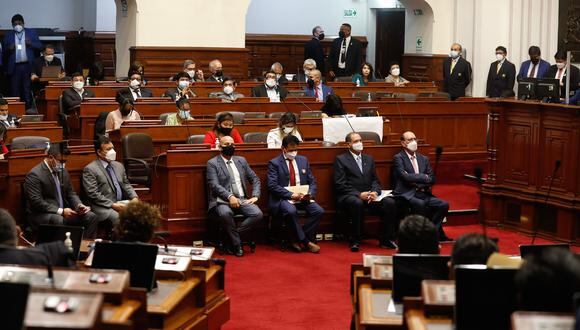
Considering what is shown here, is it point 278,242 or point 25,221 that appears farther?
point 278,242

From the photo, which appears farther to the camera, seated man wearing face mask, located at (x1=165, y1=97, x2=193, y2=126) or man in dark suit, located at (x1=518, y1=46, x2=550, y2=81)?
man in dark suit, located at (x1=518, y1=46, x2=550, y2=81)

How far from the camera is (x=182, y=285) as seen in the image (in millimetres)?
6047

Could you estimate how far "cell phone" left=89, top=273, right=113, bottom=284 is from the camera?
16.1 ft

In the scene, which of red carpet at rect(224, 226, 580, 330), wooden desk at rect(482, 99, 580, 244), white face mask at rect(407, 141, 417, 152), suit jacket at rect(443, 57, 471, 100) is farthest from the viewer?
suit jacket at rect(443, 57, 471, 100)

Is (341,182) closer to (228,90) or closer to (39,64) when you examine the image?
(228,90)

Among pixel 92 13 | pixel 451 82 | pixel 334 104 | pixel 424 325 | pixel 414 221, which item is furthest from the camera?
pixel 92 13

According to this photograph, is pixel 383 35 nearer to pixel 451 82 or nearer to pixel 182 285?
pixel 451 82

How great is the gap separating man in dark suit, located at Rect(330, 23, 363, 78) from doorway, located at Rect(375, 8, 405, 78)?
3.57 m

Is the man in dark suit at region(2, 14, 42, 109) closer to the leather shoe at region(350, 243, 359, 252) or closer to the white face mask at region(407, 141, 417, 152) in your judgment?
the white face mask at region(407, 141, 417, 152)

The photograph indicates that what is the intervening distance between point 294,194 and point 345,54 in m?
9.05

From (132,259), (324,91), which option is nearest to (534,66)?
(324,91)

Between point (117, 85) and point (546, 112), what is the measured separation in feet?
22.7

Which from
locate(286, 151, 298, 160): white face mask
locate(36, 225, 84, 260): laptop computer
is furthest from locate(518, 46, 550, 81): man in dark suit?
locate(36, 225, 84, 260): laptop computer

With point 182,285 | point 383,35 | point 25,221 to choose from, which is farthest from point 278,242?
point 383,35
